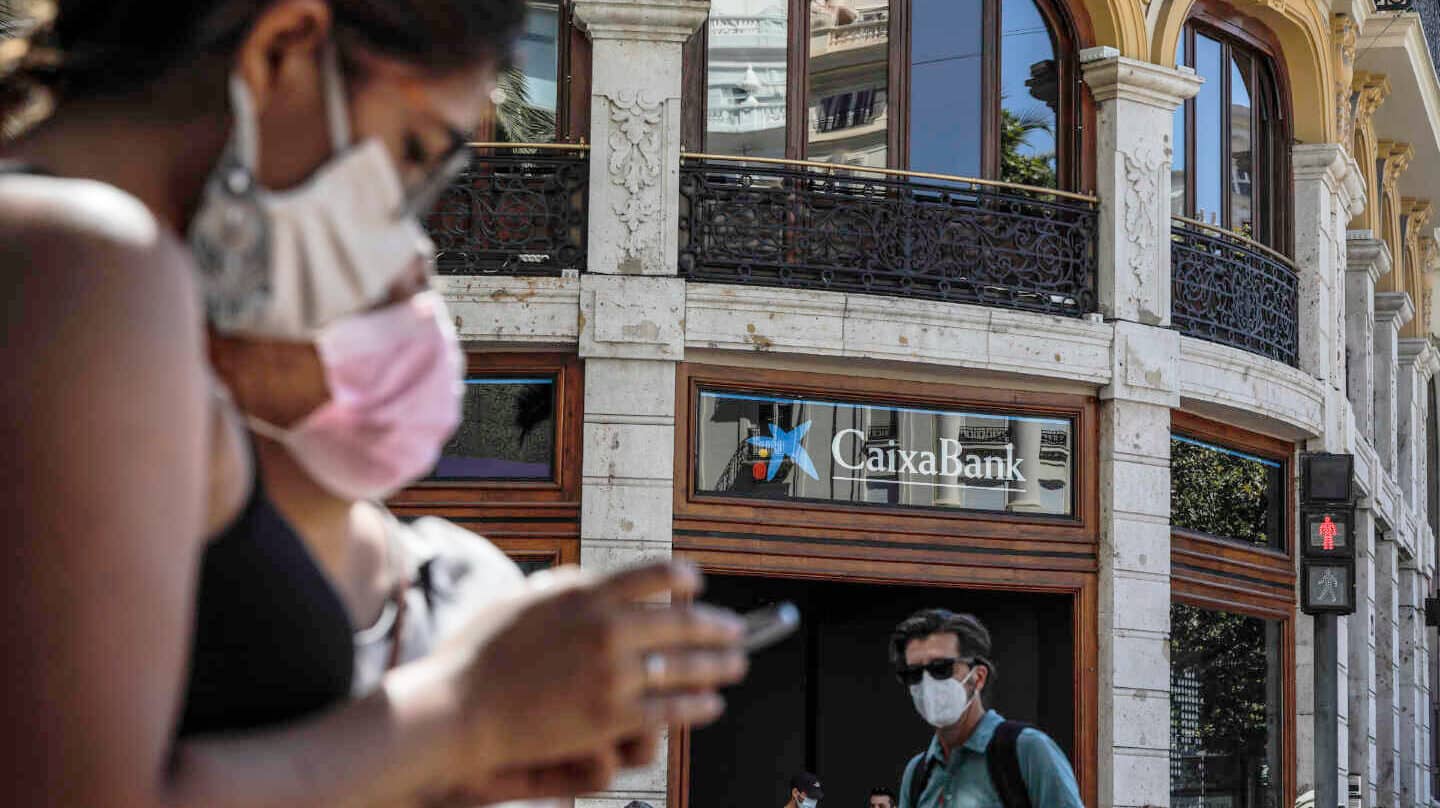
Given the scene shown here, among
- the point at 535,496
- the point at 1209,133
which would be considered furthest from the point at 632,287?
the point at 1209,133

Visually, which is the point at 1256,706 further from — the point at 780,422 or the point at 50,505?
the point at 50,505

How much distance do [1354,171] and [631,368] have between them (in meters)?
9.16

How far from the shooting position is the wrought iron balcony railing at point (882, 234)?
47.1ft

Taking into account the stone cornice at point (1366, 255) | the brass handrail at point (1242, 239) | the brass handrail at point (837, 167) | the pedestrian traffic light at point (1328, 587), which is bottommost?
the pedestrian traffic light at point (1328, 587)

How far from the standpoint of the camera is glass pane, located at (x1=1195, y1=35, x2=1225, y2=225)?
55.9ft

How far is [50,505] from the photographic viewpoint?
3.58 ft

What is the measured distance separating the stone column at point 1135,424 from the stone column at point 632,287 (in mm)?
3610

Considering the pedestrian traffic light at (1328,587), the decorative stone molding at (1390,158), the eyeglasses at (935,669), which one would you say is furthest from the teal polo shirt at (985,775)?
the decorative stone molding at (1390,158)

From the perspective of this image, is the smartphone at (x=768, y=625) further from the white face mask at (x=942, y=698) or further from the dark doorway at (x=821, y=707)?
the dark doorway at (x=821, y=707)

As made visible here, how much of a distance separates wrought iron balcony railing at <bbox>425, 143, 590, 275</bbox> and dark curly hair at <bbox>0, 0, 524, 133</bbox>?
1267cm

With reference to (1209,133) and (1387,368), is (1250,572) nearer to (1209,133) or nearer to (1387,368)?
(1209,133)

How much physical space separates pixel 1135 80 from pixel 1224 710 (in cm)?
548

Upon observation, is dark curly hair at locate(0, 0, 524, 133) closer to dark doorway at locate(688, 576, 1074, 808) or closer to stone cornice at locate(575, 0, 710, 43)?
stone cornice at locate(575, 0, 710, 43)

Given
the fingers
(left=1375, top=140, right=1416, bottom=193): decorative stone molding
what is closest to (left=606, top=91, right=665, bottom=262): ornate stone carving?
the fingers
